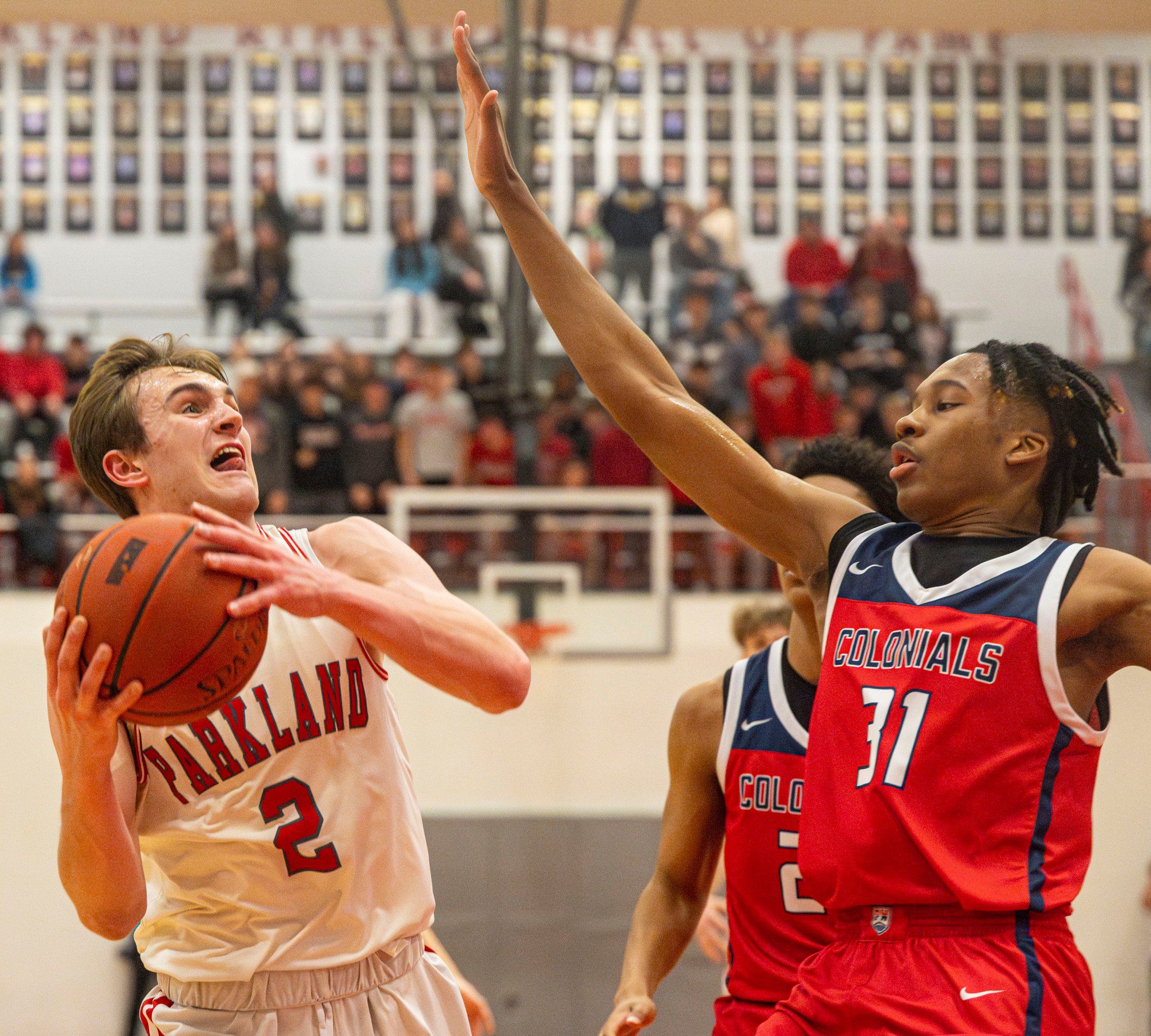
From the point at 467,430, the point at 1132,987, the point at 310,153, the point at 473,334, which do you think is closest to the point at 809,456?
the point at 1132,987

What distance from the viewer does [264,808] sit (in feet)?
7.36

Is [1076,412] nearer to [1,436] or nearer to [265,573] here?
[265,573]

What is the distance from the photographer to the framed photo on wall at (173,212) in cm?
1698

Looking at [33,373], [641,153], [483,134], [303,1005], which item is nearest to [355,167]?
[641,153]

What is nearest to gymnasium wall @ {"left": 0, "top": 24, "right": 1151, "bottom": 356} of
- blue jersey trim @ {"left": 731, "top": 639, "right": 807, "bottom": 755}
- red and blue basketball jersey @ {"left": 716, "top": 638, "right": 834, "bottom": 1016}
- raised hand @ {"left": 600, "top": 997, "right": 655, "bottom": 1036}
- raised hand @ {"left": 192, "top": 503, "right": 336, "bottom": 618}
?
blue jersey trim @ {"left": 731, "top": 639, "right": 807, "bottom": 755}

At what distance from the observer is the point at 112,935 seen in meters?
2.23

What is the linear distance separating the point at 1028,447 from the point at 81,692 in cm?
154

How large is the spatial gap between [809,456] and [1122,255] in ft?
49.9

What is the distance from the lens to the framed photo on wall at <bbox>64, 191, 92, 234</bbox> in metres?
16.9

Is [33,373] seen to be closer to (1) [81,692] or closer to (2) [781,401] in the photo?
(2) [781,401]

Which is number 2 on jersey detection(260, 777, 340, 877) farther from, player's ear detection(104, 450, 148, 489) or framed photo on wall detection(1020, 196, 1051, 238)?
framed photo on wall detection(1020, 196, 1051, 238)

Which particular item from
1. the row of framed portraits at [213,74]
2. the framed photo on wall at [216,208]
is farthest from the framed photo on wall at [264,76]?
the framed photo on wall at [216,208]

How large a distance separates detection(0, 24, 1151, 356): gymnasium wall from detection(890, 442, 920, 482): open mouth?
48.2ft

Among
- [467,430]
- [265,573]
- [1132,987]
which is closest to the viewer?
[265,573]
